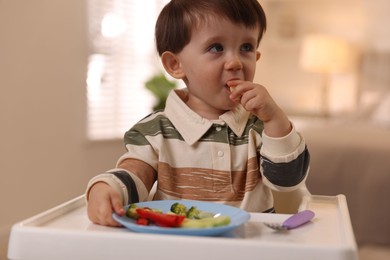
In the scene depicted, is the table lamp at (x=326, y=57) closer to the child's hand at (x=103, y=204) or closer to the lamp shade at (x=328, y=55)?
the lamp shade at (x=328, y=55)

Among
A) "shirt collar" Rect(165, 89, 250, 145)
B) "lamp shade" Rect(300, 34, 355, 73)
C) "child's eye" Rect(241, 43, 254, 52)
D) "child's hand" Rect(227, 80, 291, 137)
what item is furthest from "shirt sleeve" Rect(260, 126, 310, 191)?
"lamp shade" Rect(300, 34, 355, 73)

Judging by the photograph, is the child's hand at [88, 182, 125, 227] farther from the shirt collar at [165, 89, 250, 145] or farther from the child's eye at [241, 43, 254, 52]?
the child's eye at [241, 43, 254, 52]

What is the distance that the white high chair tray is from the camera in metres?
0.66

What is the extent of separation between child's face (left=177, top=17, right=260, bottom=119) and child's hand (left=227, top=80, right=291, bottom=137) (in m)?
0.13

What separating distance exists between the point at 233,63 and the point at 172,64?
17 centimetres

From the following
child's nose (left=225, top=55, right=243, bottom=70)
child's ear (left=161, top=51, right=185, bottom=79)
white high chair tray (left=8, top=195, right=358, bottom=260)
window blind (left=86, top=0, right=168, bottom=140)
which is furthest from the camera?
window blind (left=86, top=0, right=168, bottom=140)

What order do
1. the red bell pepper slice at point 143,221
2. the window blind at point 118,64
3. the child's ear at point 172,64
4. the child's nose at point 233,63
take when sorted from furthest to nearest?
the window blind at point 118,64 < the child's ear at point 172,64 < the child's nose at point 233,63 < the red bell pepper slice at point 143,221

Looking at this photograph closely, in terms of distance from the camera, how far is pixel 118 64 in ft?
12.3

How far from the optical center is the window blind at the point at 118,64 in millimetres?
3506

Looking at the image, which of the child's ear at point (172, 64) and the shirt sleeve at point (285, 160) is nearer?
the shirt sleeve at point (285, 160)

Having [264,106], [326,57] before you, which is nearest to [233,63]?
[264,106]

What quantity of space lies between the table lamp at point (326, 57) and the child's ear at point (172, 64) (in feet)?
12.1

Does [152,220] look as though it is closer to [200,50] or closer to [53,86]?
[200,50]

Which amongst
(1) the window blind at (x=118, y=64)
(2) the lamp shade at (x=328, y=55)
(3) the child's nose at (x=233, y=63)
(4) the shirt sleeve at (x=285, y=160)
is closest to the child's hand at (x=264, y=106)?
(4) the shirt sleeve at (x=285, y=160)
